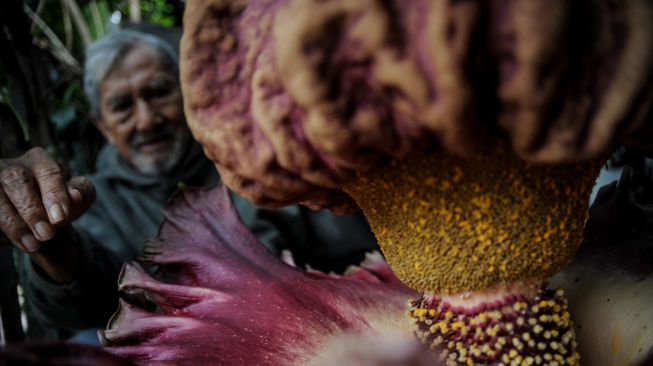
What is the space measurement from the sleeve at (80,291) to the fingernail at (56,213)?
41cm

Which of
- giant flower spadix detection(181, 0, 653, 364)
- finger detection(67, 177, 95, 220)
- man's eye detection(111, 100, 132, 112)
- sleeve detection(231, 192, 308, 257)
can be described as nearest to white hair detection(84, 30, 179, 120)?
man's eye detection(111, 100, 132, 112)

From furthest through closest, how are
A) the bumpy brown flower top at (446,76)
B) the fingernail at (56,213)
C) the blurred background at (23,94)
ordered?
the blurred background at (23,94)
the fingernail at (56,213)
the bumpy brown flower top at (446,76)

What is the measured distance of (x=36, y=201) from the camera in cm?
68

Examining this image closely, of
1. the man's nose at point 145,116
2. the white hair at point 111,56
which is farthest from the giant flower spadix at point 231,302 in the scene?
the white hair at point 111,56

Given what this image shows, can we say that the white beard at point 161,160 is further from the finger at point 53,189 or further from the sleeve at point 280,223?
the finger at point 53,189

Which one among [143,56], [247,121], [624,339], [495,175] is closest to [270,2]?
[247,121]

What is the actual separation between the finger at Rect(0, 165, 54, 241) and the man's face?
0.80m

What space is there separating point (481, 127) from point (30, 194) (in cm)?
60

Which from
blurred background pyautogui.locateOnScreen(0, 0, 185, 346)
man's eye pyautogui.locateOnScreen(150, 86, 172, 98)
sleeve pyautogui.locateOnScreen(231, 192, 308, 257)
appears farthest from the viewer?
man's eye pyautogui.locateOnScreen(150, 86, 172, 98)

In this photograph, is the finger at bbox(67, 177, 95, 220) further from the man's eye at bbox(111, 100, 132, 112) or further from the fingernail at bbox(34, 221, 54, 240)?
the man's eye at bbox(111, 100, 132, 112)

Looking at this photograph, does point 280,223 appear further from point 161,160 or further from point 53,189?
point 53,189

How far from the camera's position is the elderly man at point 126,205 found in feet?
3.26

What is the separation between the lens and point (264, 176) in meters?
0.38

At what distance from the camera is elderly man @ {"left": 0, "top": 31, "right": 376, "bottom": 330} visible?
3.26 ft
